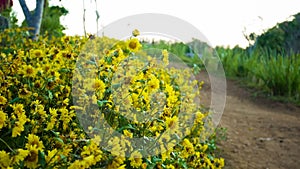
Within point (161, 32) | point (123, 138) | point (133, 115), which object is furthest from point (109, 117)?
point (161, 32)

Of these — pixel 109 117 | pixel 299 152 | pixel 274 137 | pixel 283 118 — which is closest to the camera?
pixel 109 117

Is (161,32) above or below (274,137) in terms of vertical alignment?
above

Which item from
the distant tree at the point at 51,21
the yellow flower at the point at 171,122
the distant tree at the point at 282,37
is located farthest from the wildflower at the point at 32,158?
the distant tree at the point at 282,37

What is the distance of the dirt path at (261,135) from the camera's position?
3502mm

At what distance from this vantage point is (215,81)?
7.02m

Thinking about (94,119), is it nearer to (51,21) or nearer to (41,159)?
(41,159)

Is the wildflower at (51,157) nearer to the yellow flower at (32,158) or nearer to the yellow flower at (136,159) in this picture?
the yellow flower at (32,158)

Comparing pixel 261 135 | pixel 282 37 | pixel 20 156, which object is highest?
pixel 282 37

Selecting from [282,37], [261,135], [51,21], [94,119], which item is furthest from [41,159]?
[282,37]

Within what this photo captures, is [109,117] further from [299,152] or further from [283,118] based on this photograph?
[283,118]

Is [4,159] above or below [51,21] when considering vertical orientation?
below

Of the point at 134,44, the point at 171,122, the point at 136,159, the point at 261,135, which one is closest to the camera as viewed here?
the point at 136,159

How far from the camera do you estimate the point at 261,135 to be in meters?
4.33

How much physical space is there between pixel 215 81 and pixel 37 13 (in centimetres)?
306
